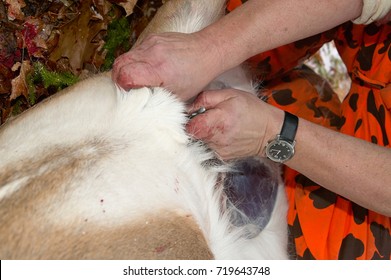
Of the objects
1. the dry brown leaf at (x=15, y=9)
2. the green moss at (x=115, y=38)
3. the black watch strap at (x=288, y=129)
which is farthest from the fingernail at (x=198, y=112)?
the dry brown leaf at (x=15, y=9)

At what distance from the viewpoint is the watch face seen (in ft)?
5.51

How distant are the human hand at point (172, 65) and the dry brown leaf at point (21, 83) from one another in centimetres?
73

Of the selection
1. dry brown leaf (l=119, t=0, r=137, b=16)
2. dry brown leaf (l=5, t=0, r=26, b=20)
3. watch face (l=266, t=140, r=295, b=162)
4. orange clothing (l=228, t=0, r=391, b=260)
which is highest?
dry brown leaf (l=5, t=0, r=26, b=20)

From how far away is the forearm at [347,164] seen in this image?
166 centimetres

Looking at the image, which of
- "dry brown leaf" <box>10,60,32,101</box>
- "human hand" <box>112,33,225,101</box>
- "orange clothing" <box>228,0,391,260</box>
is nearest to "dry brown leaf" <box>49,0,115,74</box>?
"dry brown leaf" <box>10,60,32,101</box>

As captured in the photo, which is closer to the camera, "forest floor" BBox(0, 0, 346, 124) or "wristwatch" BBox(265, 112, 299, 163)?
"wristwatch" BBox(265, 112, 299, 163)

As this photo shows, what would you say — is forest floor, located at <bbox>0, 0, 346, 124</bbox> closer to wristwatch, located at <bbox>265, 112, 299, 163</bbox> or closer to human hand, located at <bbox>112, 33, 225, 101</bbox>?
human hand, located at <bbox>112, 33, 225, 101</bbox>

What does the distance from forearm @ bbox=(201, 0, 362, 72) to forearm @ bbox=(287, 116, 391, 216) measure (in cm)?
27

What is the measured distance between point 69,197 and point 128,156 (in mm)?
188

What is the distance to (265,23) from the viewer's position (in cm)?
166
